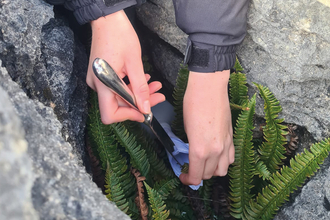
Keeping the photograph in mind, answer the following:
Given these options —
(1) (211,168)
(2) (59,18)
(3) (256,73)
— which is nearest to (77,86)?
(2) (59,18)

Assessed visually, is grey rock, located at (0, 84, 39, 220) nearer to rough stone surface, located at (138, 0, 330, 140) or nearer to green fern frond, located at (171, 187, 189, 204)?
green fern frond, located at (171, 187, 189, 204)

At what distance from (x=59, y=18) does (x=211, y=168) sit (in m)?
1.46

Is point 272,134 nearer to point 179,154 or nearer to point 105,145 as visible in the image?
point 179,154

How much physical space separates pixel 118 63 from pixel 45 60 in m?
0.44

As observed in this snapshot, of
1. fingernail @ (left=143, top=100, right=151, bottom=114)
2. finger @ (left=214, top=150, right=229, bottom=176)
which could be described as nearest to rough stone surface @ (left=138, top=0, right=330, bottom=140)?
finger @ (left=214, top=150, right=229, bottom=176)

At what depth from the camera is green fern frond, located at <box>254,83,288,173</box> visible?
82.5 inches

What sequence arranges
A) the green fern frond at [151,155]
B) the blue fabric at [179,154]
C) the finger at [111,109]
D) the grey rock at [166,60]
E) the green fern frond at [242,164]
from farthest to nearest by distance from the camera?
the grey rock at [166,60] < the green fern frond at [151,155] < the blue fabric at [179,154] < the green fern frond at [242,164] < the finger at [111,109]

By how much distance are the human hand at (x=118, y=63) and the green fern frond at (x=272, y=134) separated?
80 cm

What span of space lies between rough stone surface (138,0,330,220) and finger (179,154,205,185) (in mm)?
660

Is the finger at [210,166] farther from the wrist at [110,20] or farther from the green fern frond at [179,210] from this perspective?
the wrist at [110,20]

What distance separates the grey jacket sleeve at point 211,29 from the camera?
186 centimetres

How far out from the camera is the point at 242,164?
84.5 inches

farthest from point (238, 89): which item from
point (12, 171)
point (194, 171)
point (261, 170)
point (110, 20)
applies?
point (12, 171)

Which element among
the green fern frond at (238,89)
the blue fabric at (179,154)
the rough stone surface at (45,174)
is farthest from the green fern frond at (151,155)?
the rough stone surface at (45,174)
